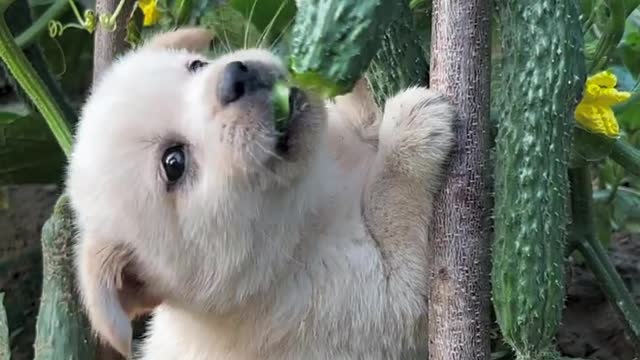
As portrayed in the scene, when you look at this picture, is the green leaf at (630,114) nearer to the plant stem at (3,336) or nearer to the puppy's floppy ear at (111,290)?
the puppy's floppy ear at (111,290)

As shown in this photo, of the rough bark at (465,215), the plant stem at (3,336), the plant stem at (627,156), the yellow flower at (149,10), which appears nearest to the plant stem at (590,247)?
the plant stem at (627,156)

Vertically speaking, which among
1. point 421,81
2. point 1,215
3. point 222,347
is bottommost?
point 1,215

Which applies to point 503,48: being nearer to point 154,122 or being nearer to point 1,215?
point 154,122

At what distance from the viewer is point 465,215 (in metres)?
1.21

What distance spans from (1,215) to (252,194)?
1.57 m

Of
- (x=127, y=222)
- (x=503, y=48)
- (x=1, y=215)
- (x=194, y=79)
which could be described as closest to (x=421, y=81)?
(x=503, y=48)

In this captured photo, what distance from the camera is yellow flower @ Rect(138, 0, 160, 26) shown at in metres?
1.75

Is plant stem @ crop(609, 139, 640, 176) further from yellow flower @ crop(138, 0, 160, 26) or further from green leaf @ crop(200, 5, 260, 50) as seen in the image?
yellow flower @ crop(138, 0, 160, 26)

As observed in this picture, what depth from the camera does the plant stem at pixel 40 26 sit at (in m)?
1.99

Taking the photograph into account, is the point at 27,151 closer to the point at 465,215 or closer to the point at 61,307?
the point at 61,307

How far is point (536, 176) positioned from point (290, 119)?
1.02ft

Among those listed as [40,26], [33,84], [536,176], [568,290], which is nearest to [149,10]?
[33,84]

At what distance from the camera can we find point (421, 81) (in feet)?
4.54

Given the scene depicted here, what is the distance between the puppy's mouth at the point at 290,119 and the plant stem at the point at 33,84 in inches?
21.3
